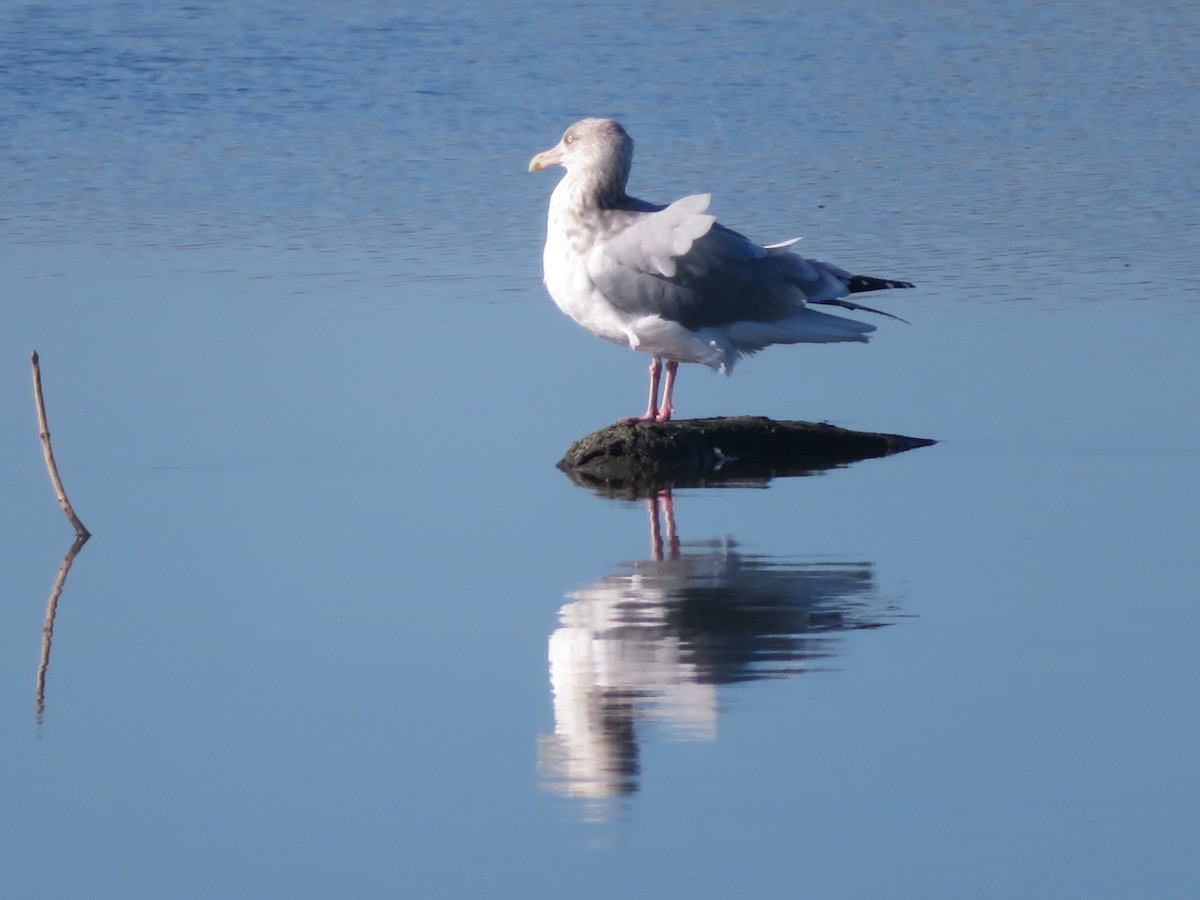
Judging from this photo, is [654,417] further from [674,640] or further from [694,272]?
[674,640]

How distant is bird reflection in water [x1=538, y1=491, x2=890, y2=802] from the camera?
15.8 feet

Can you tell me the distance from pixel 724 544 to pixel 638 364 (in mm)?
3096

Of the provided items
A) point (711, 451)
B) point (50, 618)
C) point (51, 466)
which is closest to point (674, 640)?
point (50, 618)

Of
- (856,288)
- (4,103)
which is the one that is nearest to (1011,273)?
(856,288)

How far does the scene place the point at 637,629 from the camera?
5.66 m

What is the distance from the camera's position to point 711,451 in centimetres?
785

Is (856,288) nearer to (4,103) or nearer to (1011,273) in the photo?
(1011,273)

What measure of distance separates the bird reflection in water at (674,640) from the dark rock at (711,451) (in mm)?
900

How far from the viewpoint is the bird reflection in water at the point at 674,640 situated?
4824 millimetres

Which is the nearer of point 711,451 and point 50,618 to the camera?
point 50,618

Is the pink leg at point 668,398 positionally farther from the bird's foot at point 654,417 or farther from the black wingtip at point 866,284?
the black wingtip at point 866,284

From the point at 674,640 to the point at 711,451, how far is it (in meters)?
2.36

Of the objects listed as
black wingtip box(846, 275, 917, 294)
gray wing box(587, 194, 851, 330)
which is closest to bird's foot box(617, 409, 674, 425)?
gray wing box(587, 194, 851, 330)

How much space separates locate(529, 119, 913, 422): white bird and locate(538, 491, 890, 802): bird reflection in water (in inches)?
52.4
